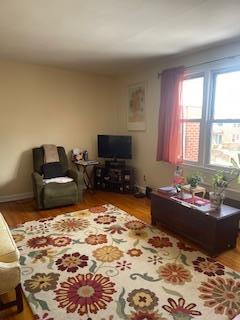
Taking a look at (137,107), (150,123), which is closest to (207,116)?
(150,123)

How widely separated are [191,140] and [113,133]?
6.77 feet

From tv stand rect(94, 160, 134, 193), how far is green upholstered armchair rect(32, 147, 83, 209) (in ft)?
2.56

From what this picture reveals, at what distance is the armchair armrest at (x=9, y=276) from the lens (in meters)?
1.59

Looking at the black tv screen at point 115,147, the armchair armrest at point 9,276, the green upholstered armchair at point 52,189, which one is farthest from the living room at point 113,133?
the black tv screen at point 115,147

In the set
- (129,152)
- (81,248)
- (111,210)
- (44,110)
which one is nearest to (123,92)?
(129,152)

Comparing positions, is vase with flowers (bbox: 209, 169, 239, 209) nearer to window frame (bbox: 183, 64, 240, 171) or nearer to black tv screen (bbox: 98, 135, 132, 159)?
window frame (bbox: 183, 64, 240, 171)

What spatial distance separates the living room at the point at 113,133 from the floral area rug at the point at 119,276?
0.04ft

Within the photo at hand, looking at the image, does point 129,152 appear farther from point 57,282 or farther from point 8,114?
point 57,282

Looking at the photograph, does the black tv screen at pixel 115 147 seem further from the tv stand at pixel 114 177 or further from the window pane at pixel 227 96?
the window pane at pixel 227 96

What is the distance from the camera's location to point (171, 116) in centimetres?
371

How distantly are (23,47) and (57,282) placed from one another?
298cm

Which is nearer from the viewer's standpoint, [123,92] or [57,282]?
[57,282]

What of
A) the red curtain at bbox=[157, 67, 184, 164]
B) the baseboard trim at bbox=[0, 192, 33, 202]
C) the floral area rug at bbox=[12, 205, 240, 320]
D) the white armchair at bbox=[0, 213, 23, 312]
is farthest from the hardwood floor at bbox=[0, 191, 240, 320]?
the white armchair at bbox=[0, 213, 23, 312]

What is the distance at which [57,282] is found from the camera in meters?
2.02
